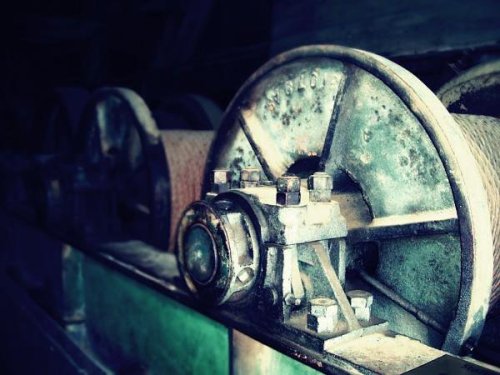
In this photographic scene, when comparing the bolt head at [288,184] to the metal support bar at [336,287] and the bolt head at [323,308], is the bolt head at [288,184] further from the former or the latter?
the bolt head at [323,308]

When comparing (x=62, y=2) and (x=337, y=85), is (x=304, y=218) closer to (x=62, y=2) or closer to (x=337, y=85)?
(x=337, y=85)

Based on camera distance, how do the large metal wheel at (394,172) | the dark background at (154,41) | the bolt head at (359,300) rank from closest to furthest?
the large metal wheel at (394,172) → the bolt head at (359,300) → the dark background at (154,41)

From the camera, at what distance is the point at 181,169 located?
2.93m

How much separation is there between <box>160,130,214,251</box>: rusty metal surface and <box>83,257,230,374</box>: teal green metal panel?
0.43 m

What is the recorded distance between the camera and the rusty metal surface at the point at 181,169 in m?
2.89

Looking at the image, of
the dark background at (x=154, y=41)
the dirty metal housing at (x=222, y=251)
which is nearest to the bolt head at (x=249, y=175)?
the dirty metal housing at (x=222, y=251)

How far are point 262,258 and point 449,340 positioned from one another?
0.63m

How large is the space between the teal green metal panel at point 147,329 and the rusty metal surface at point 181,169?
43cm

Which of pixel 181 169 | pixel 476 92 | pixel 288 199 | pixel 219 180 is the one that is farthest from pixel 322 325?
pixel 181 169

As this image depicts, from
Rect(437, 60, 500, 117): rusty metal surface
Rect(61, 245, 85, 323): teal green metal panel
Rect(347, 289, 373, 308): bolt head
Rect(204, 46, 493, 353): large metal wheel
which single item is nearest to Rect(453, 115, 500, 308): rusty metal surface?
Rect(204, 46, 493, 353): large metal wheel

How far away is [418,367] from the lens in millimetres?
1292

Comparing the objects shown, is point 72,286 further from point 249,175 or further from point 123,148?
point 249,175

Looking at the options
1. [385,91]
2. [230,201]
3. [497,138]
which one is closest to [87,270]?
[230,201]

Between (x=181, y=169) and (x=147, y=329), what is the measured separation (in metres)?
0.95
